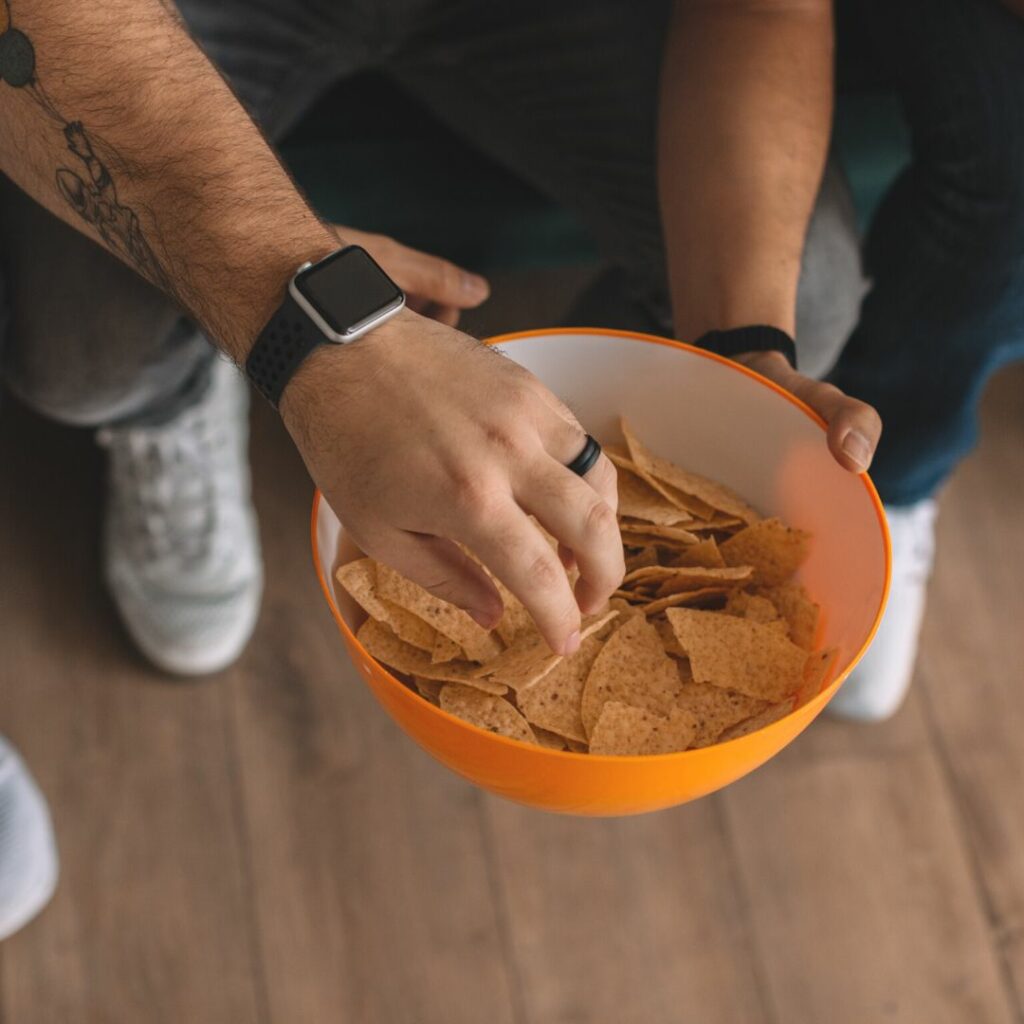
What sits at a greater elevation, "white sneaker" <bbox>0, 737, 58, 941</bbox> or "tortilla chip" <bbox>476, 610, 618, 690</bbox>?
"tortilla chip" <bbox>476, 610, 618, 690</bbox>

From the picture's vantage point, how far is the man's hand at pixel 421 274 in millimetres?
957

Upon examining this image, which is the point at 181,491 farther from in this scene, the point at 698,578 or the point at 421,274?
the point at 698,578

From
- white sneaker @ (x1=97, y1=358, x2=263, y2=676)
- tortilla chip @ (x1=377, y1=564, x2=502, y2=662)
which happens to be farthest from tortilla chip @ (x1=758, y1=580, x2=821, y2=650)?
white sneaker @ (x1=97, y1=358, x2=263, y2=676)

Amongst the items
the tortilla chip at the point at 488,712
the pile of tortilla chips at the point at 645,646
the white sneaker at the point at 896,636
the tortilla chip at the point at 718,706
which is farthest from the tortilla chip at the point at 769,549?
the white sneaker at the point at 896,636

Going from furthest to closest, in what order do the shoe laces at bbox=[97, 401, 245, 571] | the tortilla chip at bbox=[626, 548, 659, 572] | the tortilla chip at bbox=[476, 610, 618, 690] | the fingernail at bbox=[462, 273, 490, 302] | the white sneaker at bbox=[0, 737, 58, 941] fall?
the shoe laces at bbox=[97, 401, 245, 571] → the white sneaker at bbox=[0, 737, 58, 941] → the fingernail at bbox=[462, 273, 490, 302] → the tortilla chip at bbox=[626, 548, 659, 572] → the tortilla chip at bbox=[476, 610, 618, 690]

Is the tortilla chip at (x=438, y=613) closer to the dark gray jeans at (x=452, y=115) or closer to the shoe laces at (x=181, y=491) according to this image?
the dark gray jeans at (x=452, y=115)

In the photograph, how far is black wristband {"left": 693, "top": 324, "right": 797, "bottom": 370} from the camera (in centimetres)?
92

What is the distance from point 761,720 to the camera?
2.60 ft

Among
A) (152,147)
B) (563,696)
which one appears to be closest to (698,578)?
(563,696)

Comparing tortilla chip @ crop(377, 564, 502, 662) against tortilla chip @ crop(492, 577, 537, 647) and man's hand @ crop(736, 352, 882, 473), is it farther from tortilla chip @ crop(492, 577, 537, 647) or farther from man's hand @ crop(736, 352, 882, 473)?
man's hand @ crop(736, 352, 882, 473)

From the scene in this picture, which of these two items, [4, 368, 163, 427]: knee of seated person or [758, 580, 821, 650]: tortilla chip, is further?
[4, 368, 163, 427]: knee of seated person

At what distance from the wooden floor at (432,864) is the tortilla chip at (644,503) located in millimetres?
607

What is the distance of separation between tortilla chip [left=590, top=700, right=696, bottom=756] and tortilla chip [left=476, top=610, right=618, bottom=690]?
0.05 metres

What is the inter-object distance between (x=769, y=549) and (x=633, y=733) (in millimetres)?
176
